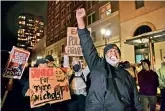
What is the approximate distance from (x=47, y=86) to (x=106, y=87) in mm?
2215

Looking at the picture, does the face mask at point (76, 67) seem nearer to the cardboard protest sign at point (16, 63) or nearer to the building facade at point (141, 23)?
the cardboard protest sign at point (16, 63)

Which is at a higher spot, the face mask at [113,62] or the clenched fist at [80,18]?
the clenched fist at [80,18]

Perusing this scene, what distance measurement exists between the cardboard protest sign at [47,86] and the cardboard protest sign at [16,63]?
9.2 inches

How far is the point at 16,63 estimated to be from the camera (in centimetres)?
391

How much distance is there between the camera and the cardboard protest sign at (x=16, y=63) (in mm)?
3736

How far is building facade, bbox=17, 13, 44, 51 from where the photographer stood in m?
143

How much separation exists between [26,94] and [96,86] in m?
2.02

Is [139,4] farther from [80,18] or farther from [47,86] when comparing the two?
[80,18]

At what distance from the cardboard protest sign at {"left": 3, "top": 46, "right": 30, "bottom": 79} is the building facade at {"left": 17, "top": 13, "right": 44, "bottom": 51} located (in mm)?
141534

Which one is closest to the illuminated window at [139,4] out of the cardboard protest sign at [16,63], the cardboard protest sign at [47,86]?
the cardboard protest sign at [47,86]

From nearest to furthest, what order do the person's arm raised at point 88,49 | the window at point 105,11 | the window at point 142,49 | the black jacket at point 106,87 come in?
the black jacket at point 106,87 → the person's arm raised at point 88,49 → the window at point 142,49 → the window at point 105,11

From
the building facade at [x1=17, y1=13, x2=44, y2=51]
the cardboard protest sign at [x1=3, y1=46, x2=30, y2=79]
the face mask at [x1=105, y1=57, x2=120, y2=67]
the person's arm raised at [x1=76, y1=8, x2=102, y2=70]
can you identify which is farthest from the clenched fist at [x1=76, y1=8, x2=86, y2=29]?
the building facade at [x1=17, y1=13, x2=44, y2=51]

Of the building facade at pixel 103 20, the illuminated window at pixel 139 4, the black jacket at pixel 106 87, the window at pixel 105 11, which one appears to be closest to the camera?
the black jacket at pixel 106 87

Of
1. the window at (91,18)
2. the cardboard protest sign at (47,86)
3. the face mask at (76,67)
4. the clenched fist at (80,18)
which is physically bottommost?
the cardboard protest sign at (47,86)
